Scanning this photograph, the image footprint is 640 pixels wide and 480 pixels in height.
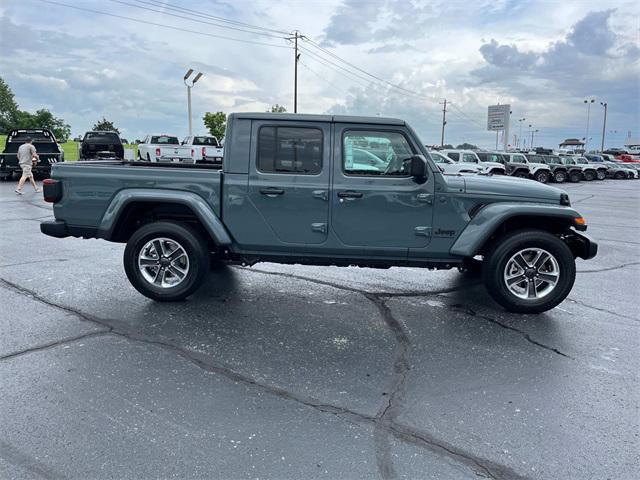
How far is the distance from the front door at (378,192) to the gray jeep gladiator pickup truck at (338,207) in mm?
10

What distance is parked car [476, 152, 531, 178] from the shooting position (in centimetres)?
2708

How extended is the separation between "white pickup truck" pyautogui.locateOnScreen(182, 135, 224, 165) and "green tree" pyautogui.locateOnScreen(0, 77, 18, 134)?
335ft

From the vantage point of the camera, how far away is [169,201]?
485 centimetres

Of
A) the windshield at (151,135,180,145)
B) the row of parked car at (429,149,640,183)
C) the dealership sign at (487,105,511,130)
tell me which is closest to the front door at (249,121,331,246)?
the row of parked car at (429,149,640,183)

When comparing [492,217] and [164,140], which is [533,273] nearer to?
[492,217]

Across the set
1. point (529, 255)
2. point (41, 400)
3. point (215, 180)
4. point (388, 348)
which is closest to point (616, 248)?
point (529, 255)

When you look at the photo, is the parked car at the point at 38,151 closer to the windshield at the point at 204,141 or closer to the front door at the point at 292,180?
the windshield at the point at 204,141

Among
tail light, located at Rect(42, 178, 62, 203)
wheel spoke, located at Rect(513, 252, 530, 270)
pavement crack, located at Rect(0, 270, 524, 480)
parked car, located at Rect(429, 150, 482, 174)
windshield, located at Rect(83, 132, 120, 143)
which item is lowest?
pavement crack, located at Rect(0, 270, 524, 480)

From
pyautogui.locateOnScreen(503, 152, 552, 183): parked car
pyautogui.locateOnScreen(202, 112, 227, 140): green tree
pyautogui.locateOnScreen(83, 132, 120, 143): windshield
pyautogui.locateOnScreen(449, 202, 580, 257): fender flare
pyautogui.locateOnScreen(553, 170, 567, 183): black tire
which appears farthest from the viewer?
pyautogui.locateOnScreen(202, 112, 227, 140): green tree

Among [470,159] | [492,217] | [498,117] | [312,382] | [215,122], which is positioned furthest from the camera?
[498,117]

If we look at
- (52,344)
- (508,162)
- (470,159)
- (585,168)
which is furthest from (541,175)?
(52,344)

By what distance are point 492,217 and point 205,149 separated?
2008 cm

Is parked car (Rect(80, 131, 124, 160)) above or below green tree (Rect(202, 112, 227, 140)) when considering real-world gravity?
below

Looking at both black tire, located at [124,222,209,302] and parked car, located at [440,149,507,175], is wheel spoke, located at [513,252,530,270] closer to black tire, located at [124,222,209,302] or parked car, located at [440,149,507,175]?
black tire, located at [124,222,209,302]
